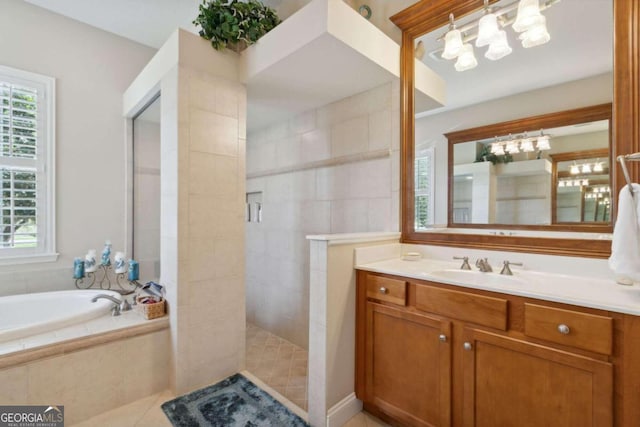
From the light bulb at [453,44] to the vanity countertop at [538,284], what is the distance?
1.35 metres

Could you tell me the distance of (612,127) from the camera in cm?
140

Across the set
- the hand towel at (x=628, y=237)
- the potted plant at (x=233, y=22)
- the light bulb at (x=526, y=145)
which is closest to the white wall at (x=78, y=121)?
the potted plant at (x=233, y=22)

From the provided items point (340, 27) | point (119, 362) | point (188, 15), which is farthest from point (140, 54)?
point (119, 362)

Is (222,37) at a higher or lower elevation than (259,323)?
higher

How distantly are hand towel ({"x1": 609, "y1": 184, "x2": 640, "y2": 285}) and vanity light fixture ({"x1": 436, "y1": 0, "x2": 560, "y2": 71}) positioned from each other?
3.19 ft

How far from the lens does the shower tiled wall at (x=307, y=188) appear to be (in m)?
2.18

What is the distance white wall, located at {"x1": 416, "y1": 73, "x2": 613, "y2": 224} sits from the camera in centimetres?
147

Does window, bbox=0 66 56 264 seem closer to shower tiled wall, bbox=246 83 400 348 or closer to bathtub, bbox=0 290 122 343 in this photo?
bathtub, bbox=0 290 122 343

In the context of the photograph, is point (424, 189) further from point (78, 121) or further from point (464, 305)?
point (78, 121)

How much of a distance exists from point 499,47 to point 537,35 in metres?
0.18

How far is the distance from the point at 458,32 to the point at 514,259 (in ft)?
4.70

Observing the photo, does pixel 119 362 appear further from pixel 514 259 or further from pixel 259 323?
pixel 514 259

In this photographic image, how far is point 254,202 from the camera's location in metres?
3.43

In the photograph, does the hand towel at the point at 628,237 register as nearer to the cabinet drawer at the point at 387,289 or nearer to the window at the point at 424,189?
the cabinet drawer at the point at 387,289
